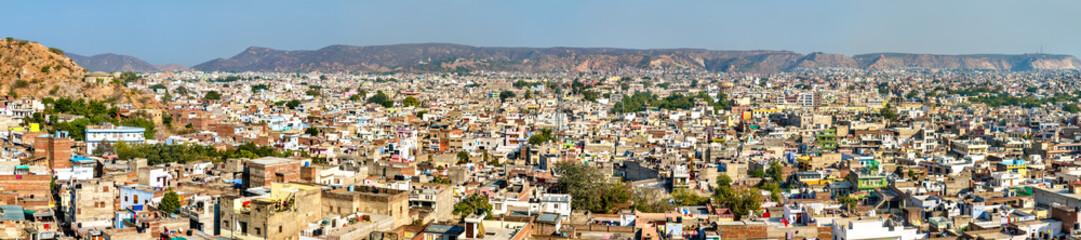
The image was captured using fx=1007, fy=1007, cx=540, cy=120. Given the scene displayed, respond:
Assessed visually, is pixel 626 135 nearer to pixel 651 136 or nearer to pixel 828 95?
pixel 651 136

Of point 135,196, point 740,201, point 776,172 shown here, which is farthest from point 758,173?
point 135,196

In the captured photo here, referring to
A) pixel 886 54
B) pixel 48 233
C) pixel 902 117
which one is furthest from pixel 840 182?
pixel 886 54

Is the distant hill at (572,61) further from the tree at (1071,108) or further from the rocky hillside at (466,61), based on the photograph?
the tree at (1071,108)

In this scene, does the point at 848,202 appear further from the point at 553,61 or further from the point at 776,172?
the point at 553,61

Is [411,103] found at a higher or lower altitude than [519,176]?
higher

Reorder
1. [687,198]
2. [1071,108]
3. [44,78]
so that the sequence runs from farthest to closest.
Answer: [1071,108]
[44,78]
[687,198]

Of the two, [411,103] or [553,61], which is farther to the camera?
[553,61]

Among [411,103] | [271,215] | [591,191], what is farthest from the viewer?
[411,103]

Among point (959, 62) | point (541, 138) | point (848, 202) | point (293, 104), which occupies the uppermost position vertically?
point (959, 62)
